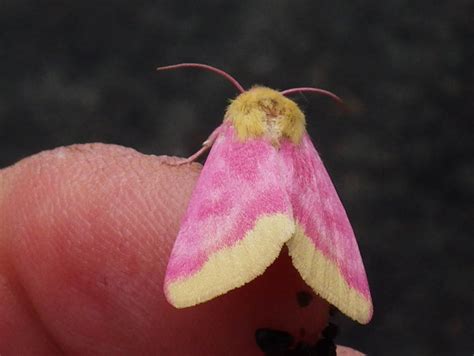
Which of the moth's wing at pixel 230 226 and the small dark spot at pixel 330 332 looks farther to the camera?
the small dark spot at pixel 330 332

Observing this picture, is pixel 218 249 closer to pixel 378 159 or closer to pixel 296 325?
pixel 296 325

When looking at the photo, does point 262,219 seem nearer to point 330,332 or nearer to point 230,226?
point 230,226

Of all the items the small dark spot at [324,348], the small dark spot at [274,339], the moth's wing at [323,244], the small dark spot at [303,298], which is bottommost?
the small dark spot at [324,348]

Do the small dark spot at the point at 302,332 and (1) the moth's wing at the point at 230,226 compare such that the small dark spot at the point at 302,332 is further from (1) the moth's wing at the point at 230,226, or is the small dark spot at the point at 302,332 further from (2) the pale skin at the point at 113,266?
(1) the moth's wing at the point at 230,226

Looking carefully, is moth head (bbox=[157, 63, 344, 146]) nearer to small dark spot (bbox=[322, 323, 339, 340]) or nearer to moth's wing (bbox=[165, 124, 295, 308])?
moth's wing (bbox=[165, 124, 295, 308])

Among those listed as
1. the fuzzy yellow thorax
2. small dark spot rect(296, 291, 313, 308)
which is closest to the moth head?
the fuzzy yellow thorax

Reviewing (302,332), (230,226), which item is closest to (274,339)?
(302,332)

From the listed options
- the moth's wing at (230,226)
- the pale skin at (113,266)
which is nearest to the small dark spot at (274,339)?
the pale skin at (113,266)

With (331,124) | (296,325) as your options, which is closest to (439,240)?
(331,124)
